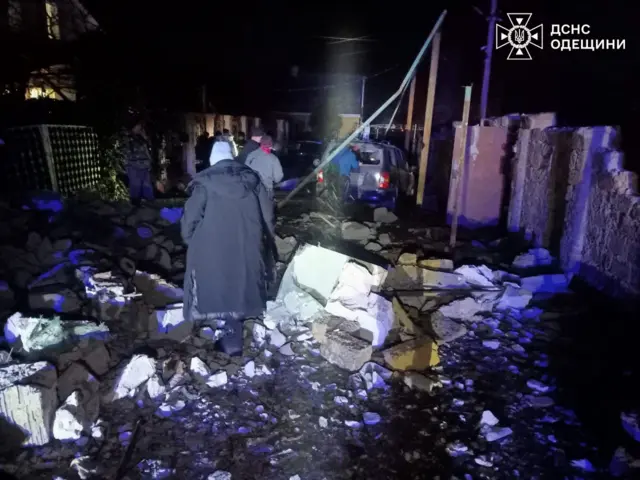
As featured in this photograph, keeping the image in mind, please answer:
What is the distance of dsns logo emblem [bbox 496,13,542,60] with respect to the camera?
1591 cm

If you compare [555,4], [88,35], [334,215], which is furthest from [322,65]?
[334,215]

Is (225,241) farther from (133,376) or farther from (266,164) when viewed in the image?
(266,164)

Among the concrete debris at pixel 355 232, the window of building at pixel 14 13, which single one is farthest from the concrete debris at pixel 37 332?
the window of building at pixel 14 13

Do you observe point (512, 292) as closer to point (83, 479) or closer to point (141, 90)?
point (83, 479)

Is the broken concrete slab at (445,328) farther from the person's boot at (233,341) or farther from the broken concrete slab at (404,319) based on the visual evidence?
the person's boot at (233,341)

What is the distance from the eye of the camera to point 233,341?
A: 13.3 ft

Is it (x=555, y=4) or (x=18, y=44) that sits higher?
(x=555, y=4)

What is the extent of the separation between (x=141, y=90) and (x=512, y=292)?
10.7m

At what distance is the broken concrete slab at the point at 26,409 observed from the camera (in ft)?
9.55

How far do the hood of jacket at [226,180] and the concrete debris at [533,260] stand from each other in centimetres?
424

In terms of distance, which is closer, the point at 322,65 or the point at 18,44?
the point at 18,44

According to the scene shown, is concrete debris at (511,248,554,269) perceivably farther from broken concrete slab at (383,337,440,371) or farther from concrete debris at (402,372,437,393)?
concrete debris at (402,372,437,393)

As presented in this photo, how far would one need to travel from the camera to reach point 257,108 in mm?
32344

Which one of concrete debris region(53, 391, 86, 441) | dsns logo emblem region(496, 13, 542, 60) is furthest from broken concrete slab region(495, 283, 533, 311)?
dsns logo emblem region(496, 13, 542, 60)
